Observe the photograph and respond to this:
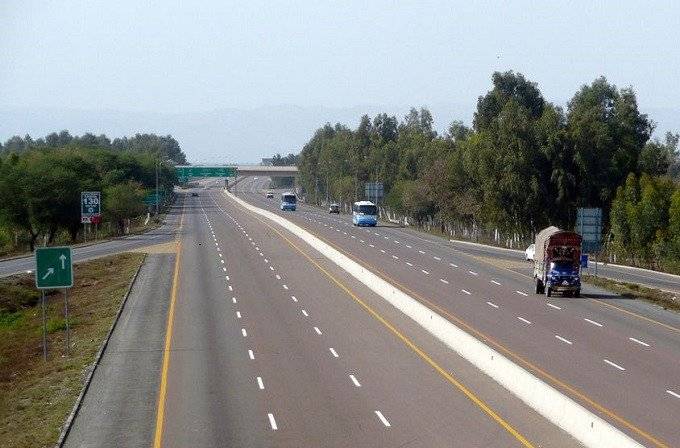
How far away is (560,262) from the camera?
169 ft

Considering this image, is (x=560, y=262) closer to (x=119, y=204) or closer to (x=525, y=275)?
(x=525, y=275)

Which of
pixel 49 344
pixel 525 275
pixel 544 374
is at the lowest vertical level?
pixel 49 344

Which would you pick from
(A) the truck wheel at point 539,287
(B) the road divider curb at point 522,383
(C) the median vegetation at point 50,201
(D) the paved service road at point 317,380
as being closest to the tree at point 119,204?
(C) the median vegetation at point 50,201

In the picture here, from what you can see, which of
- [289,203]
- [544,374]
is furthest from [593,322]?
[289,203]

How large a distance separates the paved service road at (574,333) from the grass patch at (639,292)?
1.20 m

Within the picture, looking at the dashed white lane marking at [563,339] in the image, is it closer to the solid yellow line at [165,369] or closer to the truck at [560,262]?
the truck at [560,262]

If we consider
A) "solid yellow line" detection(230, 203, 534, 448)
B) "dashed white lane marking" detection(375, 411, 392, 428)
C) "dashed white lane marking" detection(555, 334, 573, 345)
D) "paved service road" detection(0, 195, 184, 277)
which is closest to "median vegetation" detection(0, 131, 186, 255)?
"paved service road" detection(0, 195, 184, 277)

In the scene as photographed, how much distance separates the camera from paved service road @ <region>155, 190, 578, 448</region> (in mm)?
23625

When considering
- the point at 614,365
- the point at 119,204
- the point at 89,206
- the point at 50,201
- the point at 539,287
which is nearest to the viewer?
the point at 614,365

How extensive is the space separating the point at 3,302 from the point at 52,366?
2375cm

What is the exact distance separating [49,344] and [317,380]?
1714 centimetres

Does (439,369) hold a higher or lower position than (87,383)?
higher

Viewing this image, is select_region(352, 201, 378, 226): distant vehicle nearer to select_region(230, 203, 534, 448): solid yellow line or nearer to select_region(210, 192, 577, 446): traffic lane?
select_region(230, 203, 534, 448): solid yellow line

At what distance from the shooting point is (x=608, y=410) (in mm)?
25812
